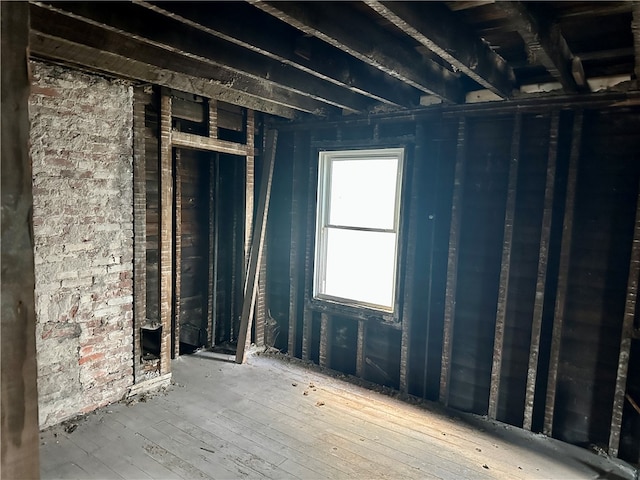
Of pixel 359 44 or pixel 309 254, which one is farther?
pixel 309 254

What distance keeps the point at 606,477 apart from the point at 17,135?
11.5ft

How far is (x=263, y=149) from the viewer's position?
4.38m

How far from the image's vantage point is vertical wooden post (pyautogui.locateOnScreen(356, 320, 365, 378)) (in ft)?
12.7

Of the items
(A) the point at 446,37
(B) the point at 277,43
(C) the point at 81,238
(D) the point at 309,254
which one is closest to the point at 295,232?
(D) the point at 309,254

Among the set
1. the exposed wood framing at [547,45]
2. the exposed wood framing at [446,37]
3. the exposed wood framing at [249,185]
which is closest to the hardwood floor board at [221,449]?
the exposed wood framing at [249,185]

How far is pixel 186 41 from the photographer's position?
228 centimetres

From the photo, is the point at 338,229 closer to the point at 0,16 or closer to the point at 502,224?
the point at 502,224

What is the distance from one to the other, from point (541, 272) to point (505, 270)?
0.25 meters

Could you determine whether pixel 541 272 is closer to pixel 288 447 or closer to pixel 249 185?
pixel 288 447

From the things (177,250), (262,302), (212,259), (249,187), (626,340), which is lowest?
(262,302)

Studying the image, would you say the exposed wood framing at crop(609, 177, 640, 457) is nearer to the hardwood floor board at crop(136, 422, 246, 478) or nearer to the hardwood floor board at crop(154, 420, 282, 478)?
the hardwood floor board at crop(154, 420, 282, 478)

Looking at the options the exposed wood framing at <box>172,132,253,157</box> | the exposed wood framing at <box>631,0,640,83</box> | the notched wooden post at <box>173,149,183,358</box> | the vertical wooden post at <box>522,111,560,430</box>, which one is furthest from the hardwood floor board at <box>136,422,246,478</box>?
the exposed wood framing at <box>631,0,640,83</box>

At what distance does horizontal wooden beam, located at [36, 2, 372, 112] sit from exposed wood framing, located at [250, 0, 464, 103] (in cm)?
70

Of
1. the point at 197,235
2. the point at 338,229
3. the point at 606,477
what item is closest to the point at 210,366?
the point at 197,235
